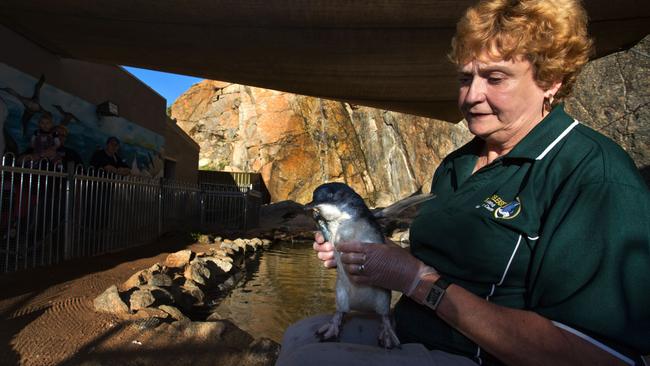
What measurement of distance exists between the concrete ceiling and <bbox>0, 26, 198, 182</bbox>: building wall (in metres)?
0.31

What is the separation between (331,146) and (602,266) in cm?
2791

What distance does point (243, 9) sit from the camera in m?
4.67

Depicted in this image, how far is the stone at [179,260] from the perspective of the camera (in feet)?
21.2

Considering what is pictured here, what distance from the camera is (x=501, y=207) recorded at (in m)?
1.25

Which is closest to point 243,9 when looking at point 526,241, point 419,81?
point 419,81

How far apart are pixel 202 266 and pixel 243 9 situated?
11.2ft

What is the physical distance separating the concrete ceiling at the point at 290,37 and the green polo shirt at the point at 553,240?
348 cm

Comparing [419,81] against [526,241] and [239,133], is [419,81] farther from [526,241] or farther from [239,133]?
[239,133]

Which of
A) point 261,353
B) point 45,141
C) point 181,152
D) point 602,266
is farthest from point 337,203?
point 181,152

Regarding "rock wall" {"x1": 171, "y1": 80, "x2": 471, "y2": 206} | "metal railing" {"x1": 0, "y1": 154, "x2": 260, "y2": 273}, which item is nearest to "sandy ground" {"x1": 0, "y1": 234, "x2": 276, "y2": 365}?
"metal railing" {"x1": 0, "y1": 154, "x2": 260, "y2": 273}

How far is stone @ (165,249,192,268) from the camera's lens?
646 cm

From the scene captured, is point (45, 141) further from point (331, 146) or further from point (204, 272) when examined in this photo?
point (331, 146)

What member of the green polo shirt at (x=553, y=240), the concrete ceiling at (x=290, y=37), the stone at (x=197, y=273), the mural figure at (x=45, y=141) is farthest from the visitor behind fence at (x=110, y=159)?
the green polo shirt at (x=553, y=240)

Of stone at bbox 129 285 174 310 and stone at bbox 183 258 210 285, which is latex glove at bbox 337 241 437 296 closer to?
stone at bbox 129 285 174 310
